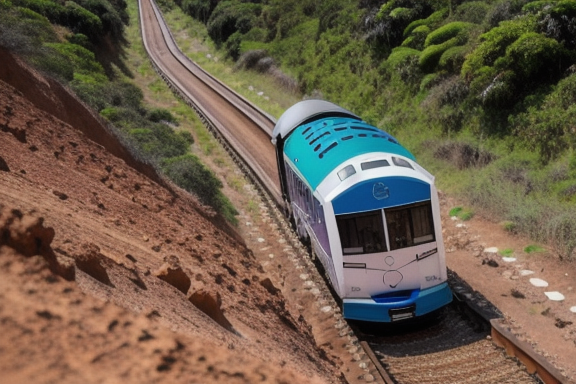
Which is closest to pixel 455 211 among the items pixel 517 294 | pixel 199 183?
pixel 517 294

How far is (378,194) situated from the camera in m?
11.1

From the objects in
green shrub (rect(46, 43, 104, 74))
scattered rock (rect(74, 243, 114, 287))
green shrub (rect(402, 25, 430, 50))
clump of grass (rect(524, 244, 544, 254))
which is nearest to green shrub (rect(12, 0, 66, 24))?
green shrub (rect(46, 43, 104, 74))

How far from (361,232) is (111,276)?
5243mm

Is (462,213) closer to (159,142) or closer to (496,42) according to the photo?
(496,42)

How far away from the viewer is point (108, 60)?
43.4 meters

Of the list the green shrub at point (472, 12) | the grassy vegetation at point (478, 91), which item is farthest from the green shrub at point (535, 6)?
the green shrub at point (472, 12)

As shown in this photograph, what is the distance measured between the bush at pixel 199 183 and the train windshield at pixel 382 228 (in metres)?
8.48

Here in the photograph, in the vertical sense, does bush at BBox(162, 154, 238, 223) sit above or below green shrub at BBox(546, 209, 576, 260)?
above

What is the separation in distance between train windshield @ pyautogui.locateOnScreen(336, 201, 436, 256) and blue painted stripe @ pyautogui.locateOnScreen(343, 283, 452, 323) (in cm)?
104

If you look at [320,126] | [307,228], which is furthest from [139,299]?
[320,126]

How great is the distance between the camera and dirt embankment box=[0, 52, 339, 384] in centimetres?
512

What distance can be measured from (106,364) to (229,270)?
784 centimetres

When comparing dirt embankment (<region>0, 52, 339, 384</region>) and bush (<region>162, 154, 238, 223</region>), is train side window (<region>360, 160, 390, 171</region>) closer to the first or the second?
dirt embankment (<region>0, 52, 339, 384</region>)

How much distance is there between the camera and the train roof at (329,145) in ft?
40.1
